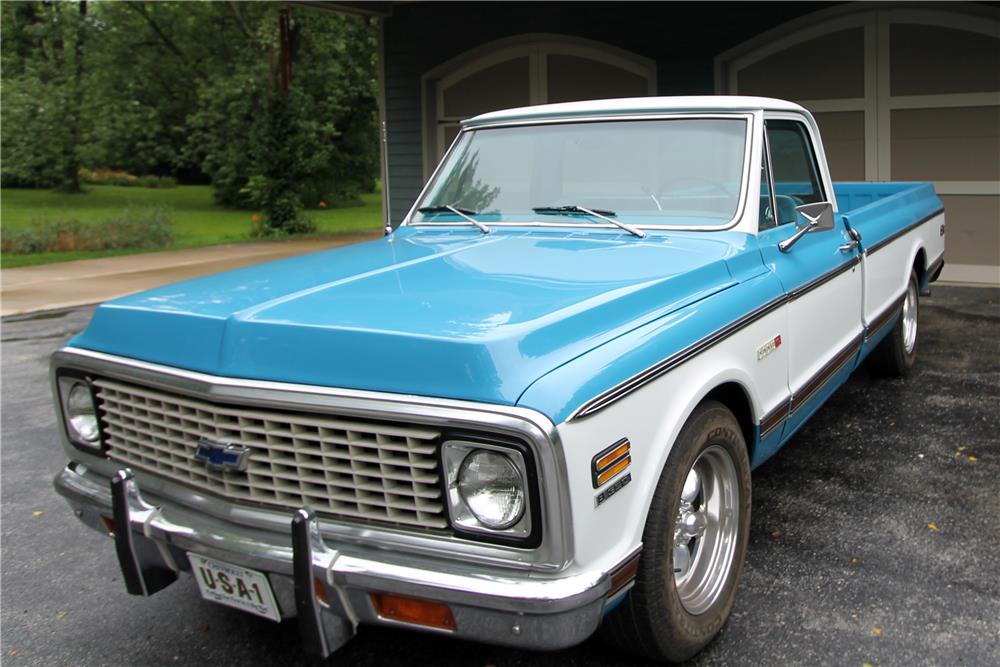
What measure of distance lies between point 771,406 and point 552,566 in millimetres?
1542

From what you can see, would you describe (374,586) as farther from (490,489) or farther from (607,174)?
(607,174)

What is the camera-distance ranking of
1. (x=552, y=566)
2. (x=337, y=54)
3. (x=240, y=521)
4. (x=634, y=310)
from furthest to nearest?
1. (x=337, y=54)
2. (x=634, y=310)
3. (x=240, y=521)
4. (x=552, y=566)

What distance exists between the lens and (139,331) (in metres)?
2.88

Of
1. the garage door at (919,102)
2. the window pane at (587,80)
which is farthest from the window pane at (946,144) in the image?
the window pane at (587,80)

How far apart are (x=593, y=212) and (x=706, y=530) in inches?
56.9

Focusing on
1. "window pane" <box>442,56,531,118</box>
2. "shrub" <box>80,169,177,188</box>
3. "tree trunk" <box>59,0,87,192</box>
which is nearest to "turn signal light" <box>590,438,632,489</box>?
"window pane" <box>442,56,531,118</box>

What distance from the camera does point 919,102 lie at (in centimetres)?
984

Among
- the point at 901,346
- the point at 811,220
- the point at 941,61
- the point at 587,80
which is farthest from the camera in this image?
the point at 587,80

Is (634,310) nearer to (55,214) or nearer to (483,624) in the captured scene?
(483,624)

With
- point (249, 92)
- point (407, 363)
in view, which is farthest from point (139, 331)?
point (249, 92)

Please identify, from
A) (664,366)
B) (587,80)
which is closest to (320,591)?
(664,366)

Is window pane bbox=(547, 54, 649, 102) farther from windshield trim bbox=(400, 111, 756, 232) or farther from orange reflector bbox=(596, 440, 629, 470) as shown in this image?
orange reflector bbox=(596, 440, 629, 470)

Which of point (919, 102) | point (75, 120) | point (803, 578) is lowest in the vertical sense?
point (803, 578)

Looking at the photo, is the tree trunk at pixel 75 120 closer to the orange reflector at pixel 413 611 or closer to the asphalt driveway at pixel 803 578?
the asphalt driveway at pixel 803 578
